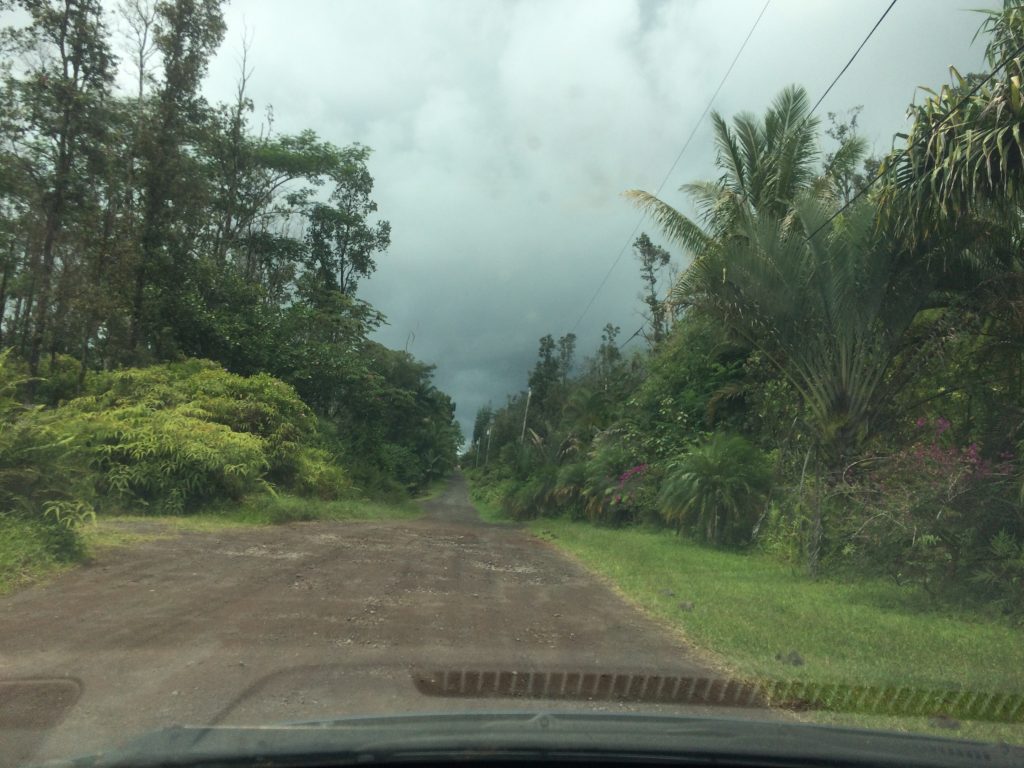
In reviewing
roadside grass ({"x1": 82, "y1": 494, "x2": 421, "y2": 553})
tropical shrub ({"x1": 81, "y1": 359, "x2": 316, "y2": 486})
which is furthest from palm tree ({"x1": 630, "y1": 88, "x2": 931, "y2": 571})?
tropical shrub ({"x1": 81, "y1": 359, "x2": 316, "y2": 486})

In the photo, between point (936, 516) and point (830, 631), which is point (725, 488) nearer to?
point (936, 516)

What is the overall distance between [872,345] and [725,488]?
4.38m

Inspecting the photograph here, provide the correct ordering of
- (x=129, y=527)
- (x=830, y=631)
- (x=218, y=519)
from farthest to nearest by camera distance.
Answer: (x=218, y=519), (x=129, y=527), (x=830, y=631)

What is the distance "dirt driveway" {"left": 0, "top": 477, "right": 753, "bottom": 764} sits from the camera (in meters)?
5.50

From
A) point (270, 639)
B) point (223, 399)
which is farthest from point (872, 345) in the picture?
point (223, 399)

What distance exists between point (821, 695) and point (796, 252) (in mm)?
8761

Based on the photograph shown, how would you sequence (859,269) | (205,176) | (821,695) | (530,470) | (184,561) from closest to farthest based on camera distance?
(821,695) → (184,561) → (859,269) → (205,176) → (530,470)

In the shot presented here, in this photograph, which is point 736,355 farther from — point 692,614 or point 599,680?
point 599,680

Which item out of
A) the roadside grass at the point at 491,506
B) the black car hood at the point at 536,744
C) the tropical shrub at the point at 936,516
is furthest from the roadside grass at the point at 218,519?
the roadside grass at the point at 491,506

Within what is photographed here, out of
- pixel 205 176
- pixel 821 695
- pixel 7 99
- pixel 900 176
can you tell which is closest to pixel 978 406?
pixel 900 176

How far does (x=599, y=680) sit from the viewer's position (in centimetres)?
657

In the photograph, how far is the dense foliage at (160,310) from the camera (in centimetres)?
1814

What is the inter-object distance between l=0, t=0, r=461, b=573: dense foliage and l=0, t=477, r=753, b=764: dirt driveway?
303 cm

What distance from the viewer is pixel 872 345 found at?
1361 centimetres
